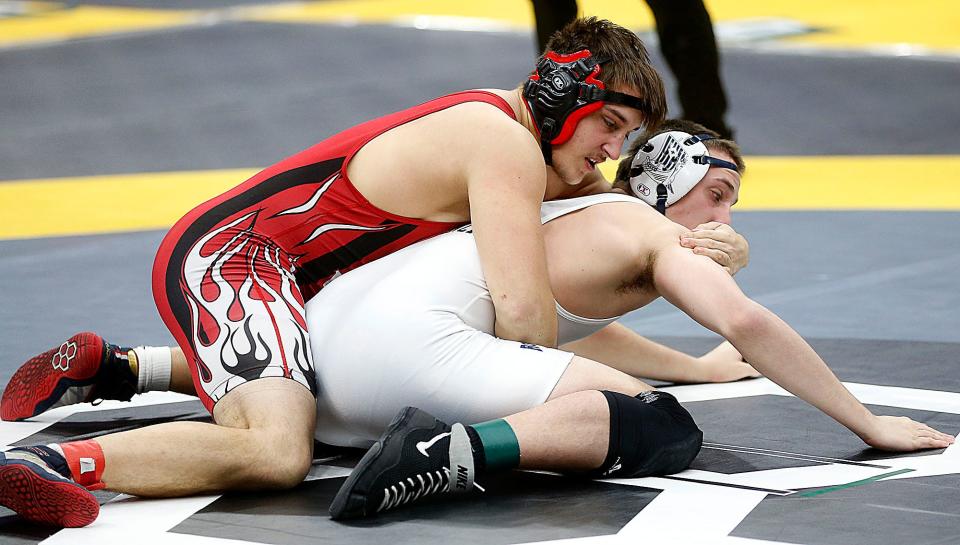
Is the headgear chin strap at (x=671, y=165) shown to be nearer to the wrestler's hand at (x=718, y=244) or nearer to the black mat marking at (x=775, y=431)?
the wrestler's hand at (x=718, y=244)

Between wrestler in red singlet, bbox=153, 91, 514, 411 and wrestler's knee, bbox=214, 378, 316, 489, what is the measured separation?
0.12m

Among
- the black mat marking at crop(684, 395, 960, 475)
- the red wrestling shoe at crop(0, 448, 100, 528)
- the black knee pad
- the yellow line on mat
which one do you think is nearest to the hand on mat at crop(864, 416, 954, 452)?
the black mat marking at crop(684, 395, 960, 475)

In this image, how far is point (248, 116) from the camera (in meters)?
9.43

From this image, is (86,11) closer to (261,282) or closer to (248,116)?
(248,116)

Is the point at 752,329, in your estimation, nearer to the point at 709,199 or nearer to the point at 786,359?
the point at 786,359

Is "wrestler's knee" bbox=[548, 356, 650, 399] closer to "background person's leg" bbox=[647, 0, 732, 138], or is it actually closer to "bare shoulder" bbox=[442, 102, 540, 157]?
"bare shoulder" bbox=[442, 102, 540, 157]

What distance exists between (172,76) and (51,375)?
7.19 meters

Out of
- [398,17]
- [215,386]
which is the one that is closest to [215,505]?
[215,386]

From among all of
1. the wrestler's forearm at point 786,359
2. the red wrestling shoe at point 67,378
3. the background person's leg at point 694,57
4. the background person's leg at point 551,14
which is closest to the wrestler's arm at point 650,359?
the wrestler's forearm at point 786,359

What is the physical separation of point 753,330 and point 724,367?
990 millimetres

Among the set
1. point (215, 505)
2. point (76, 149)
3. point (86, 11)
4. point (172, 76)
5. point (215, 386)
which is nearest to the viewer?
point (215, 505)

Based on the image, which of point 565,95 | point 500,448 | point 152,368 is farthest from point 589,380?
point 152,368

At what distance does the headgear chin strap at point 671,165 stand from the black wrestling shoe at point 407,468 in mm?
981

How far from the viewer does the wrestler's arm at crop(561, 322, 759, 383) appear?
4055 millimetres
